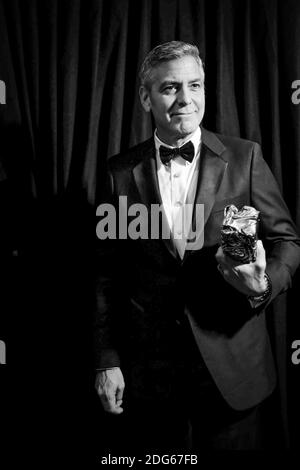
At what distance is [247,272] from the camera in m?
1.26

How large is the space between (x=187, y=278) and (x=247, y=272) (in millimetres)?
247

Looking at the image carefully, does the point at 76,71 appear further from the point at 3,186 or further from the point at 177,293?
the point at 177,293

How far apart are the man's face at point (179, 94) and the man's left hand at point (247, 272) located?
43cm

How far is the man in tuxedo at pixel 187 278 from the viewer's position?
144 cm

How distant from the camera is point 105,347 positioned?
1.54m

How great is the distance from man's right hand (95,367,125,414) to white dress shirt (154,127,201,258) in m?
0.45

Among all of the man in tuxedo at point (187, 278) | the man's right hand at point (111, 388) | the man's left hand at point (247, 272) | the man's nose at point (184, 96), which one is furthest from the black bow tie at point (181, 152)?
the man's right hand at point (111, 388)

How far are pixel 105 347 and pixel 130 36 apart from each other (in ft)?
3.73

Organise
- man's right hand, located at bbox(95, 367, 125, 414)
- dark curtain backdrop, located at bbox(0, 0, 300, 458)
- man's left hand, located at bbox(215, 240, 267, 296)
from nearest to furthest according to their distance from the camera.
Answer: man's left hand, located at bbox(215, 240, 267, 296)
man's right hand, located at bbox(95, 367, 125, 414)
dark curtain backdrop, located at bbox(0, 0, 300, 458)

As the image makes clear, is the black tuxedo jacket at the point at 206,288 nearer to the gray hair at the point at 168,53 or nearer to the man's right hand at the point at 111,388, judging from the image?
the man's right hand at the point at 111,388

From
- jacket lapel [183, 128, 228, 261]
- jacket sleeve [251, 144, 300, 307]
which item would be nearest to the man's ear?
jacket lapel [183, 128, 228, 261]

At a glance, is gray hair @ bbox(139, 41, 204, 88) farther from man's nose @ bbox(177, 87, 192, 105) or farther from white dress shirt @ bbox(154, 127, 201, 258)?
white dress shirt @ bbox(154, 127, 201, 258)

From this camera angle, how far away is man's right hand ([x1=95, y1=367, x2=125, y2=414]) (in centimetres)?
151

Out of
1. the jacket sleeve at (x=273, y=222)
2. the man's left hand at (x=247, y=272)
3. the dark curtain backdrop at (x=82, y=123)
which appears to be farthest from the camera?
the dark curtain backdrop at (x=82, y=123)
